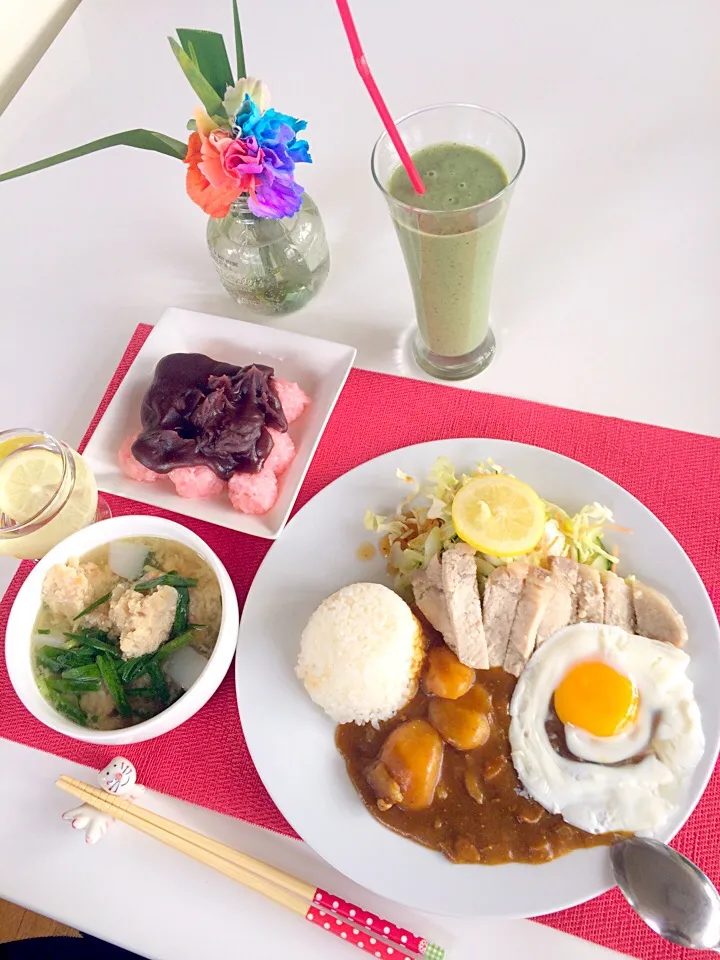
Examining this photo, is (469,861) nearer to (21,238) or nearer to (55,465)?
(55,465)

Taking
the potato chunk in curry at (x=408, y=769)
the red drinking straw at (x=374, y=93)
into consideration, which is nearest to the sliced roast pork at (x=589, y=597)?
the potato chunk in curry at (x=408, y=769)

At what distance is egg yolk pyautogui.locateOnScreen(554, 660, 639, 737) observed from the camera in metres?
1.51

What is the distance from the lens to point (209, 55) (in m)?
1.64

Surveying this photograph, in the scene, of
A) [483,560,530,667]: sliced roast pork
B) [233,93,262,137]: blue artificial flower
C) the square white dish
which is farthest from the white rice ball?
[233,93,262,137]: blue artificial flower

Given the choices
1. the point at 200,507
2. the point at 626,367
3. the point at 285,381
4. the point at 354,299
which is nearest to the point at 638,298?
the point at 626,367

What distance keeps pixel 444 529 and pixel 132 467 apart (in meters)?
0.79

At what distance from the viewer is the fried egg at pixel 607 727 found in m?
1.44

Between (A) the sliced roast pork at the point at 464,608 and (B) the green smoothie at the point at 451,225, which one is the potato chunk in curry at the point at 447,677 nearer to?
(A) the sliced roast pork at the point at 464,608

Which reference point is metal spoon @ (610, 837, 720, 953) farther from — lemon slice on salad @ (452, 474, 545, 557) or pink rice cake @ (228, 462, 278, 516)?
pink rice cake @ (228, 462, 278, 516)

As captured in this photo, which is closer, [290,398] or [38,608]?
[38,608]

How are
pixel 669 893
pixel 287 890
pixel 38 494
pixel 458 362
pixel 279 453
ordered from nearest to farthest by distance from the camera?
pixel 669 893 → pixel 287 890 → pixel 38 494 → pixel 279 453 → pixel 458 362

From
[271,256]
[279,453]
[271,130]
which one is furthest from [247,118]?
[279,453]

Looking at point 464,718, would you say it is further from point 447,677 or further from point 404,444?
point 404,444

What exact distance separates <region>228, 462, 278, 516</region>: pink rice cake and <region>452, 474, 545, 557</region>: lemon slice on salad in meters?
0.44
